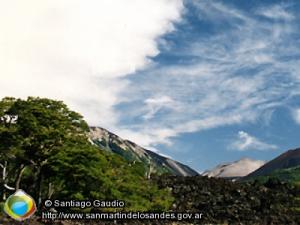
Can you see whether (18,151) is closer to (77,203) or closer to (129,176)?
(77,203)

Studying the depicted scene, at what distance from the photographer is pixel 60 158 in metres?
53.3

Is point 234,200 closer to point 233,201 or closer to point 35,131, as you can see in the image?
point 233,201

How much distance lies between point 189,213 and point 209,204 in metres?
9.99

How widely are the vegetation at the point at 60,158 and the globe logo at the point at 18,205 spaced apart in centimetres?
1929

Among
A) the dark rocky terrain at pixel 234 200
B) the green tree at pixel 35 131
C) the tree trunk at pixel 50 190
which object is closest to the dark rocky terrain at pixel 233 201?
the dark rocky terrain at pixel 234 200

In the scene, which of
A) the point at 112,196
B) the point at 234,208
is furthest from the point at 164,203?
the point at 234,208

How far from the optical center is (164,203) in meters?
63.9

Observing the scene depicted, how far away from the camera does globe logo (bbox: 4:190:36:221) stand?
1254 inches

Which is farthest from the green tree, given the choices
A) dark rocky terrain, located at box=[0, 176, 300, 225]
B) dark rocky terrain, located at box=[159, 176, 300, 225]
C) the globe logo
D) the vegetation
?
dark rocky terrain, located at box=[159, 176, 300, 225]

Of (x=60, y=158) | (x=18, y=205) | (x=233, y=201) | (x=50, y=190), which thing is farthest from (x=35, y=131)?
(x=233, y=201)

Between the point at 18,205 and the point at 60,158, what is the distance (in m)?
21.5

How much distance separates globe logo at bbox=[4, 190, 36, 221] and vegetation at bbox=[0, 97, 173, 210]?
19.3 metres

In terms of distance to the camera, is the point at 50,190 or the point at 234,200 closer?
the point at 50,190

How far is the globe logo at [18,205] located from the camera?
31844 mm
